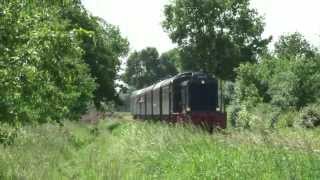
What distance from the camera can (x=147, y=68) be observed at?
14325 centimetres

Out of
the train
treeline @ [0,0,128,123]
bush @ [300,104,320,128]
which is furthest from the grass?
bush @ [300,104,320,128]

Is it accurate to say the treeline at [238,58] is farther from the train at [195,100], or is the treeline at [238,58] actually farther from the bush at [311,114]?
the train at [195,100]

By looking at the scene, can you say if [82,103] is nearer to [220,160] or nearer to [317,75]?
[317,75]

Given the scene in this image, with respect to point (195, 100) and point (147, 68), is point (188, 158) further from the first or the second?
point (147, 68)

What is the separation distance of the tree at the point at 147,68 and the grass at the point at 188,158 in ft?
391

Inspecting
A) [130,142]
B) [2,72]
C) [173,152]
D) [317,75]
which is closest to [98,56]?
[317,75]

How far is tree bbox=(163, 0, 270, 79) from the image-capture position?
71.2 meters

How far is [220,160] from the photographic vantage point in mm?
12953

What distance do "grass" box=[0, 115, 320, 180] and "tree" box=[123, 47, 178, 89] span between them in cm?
11912

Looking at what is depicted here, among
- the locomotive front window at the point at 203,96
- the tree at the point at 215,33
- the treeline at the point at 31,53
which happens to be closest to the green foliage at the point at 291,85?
the locomotive front window at the point at 203,96

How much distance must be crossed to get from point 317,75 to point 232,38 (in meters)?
32.8

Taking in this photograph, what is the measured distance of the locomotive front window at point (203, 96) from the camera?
31.7 m

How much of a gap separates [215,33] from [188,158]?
195ft

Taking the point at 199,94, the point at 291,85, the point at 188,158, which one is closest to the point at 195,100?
the point at 199,94
